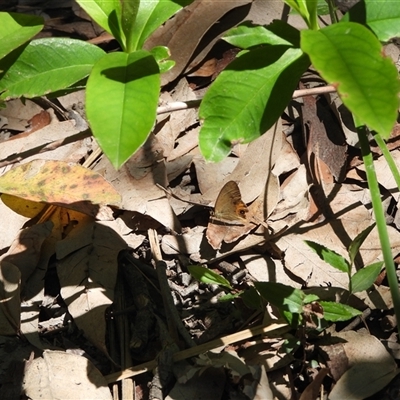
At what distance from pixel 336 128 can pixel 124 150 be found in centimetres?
136

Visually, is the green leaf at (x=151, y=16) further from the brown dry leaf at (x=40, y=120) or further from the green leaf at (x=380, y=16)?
the brown dry leaf at (x=40, y=120)

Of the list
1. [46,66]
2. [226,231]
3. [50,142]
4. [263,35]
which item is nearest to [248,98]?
[263,35]

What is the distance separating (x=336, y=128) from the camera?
7.55 feet

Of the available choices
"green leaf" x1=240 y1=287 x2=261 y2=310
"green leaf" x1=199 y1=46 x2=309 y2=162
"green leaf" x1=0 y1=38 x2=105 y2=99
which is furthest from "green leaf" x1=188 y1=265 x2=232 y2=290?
"green leaf" x1=0 y1=38 x2=105 y2=99

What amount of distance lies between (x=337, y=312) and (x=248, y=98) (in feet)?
2.27

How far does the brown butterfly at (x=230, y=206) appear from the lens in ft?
6.62

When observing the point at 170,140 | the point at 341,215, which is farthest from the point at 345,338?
the point at 170,140

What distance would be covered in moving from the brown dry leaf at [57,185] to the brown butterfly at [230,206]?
0.34 meters

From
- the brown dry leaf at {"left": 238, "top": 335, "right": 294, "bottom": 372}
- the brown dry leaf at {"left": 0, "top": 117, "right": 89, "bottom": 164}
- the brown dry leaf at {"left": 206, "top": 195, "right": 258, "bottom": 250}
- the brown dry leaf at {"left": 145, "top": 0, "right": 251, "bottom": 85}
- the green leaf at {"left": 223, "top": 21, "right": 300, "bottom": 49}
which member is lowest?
the brown dry leaf at {"left": 238, "top": 335, "right": 294, "bottom": 372}

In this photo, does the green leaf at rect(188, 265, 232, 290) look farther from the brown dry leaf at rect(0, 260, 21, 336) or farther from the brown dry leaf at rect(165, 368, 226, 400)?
the brown dry leaf at rect(0, 260, 21, 336)

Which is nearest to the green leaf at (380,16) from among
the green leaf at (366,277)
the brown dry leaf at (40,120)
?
the green leaf at (366,277)

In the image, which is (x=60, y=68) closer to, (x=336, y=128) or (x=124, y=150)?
(x=124, y=150)

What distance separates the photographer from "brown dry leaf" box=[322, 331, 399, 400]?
1.69m

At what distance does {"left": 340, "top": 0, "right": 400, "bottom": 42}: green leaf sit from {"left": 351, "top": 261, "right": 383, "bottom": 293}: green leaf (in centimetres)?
63
